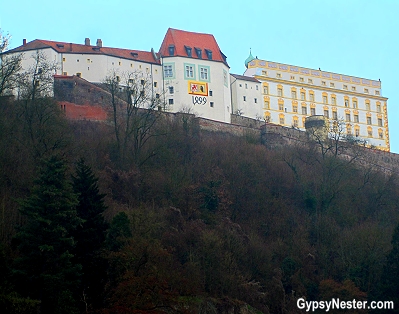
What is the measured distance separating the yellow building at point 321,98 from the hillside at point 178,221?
12.8 m

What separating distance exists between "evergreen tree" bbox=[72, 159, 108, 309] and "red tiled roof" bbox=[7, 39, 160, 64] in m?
27.3

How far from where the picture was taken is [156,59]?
60594mm

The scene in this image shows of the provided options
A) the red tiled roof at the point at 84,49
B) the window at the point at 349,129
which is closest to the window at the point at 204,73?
the red tiled roof at the point at 84,49

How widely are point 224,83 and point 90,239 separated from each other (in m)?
34.2

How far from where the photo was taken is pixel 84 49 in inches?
2251

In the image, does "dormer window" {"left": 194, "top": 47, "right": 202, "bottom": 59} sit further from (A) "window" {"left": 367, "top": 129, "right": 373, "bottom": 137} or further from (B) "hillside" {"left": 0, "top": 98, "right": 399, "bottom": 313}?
(A) "window" {"left": 367, "top": 129, "right": 373, "bottom": 137}

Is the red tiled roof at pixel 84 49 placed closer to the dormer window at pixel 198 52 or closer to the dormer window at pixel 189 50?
the dormer window at pixel 189 50

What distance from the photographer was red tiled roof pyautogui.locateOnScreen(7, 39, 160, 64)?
55.8 m

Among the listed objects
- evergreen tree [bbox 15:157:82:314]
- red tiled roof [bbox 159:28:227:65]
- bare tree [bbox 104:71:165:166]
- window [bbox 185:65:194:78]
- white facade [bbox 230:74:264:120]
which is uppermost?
red tiled roof [bbox 159:28:227:65]

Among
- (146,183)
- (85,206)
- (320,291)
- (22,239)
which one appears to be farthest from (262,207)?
(22,239)

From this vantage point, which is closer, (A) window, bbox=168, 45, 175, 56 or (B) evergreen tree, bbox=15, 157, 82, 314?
(B) evergreen tree, bbox=15, 157, 82, 314

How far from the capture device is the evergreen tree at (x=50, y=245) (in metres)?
25.5

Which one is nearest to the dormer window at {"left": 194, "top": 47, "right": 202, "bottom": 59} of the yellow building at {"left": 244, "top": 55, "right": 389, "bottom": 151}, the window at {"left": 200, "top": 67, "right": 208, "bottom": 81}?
the window at {"left": 200, "top": 67, "right": 208, "bottom": 81}

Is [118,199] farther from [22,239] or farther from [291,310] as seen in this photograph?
[22,239]
